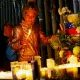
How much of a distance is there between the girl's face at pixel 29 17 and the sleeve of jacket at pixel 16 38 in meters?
0.14

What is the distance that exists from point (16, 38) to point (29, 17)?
12.2 inches

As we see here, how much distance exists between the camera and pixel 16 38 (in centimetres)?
297

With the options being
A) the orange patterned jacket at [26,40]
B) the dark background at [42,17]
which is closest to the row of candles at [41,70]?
the orange patterned jacket at [26,40]

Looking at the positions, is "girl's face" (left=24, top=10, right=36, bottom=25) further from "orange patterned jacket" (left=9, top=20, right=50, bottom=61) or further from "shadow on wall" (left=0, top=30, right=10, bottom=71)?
"shadow on wall" (left=0, top=30, right=10, bottom=71)

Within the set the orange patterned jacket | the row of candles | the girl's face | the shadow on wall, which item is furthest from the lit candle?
the shadow on wall

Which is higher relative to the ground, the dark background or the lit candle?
the dark background

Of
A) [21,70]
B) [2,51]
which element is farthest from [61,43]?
[2,51]

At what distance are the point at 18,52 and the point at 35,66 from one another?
714 millimetres

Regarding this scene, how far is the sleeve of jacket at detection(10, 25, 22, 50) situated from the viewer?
9.70 ft

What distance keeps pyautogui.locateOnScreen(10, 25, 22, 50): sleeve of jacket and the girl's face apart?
0.47ft

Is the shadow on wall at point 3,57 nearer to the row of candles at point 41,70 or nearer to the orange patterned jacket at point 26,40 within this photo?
the orange patterned jacket at point 26,40

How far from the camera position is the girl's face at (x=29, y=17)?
298cm

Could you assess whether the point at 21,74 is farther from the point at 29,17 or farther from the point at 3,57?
the point at 3,57

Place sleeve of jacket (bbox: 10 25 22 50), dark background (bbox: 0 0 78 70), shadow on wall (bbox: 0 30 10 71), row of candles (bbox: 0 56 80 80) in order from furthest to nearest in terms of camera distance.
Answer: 1. shadow on wall (bbox: 0 30 10 71)
2. dark background (bbox: 0 0 78 70)
3. sleeve of jacket (bbox: 10 25 22 50)
4. row of candles (bbox: 0 56 80 80)
